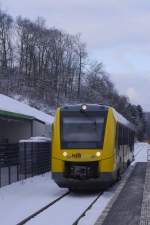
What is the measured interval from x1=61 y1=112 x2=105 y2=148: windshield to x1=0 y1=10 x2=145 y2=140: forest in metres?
79.8

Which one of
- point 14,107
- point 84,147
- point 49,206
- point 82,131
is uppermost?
point 14,107

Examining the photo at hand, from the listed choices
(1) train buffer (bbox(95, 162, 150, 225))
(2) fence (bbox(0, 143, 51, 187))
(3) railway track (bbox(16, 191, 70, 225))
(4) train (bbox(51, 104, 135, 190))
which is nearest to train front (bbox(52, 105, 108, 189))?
(4) train (bbox(51, 104, 135, 190))

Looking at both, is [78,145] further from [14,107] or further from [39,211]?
[14,107]

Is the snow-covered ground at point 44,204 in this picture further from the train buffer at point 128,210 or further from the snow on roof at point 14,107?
the snow on roof at point 14,107

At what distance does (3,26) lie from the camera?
341ft

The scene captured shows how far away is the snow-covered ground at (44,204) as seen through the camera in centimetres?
1304

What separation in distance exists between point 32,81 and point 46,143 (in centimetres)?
7736

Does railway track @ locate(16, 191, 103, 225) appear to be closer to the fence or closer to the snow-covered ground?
the snow-covered ground

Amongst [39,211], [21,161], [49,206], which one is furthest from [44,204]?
[21,161]

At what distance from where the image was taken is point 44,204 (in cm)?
1602

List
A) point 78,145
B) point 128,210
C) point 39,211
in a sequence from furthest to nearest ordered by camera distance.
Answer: point 78,145 → point 39,211 → point 128,210

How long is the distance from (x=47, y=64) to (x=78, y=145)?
9139 centimetres

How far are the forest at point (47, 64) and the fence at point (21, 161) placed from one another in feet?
238

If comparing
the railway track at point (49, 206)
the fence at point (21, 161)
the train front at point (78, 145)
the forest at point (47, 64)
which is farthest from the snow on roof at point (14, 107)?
the forest at point (47, 64)
